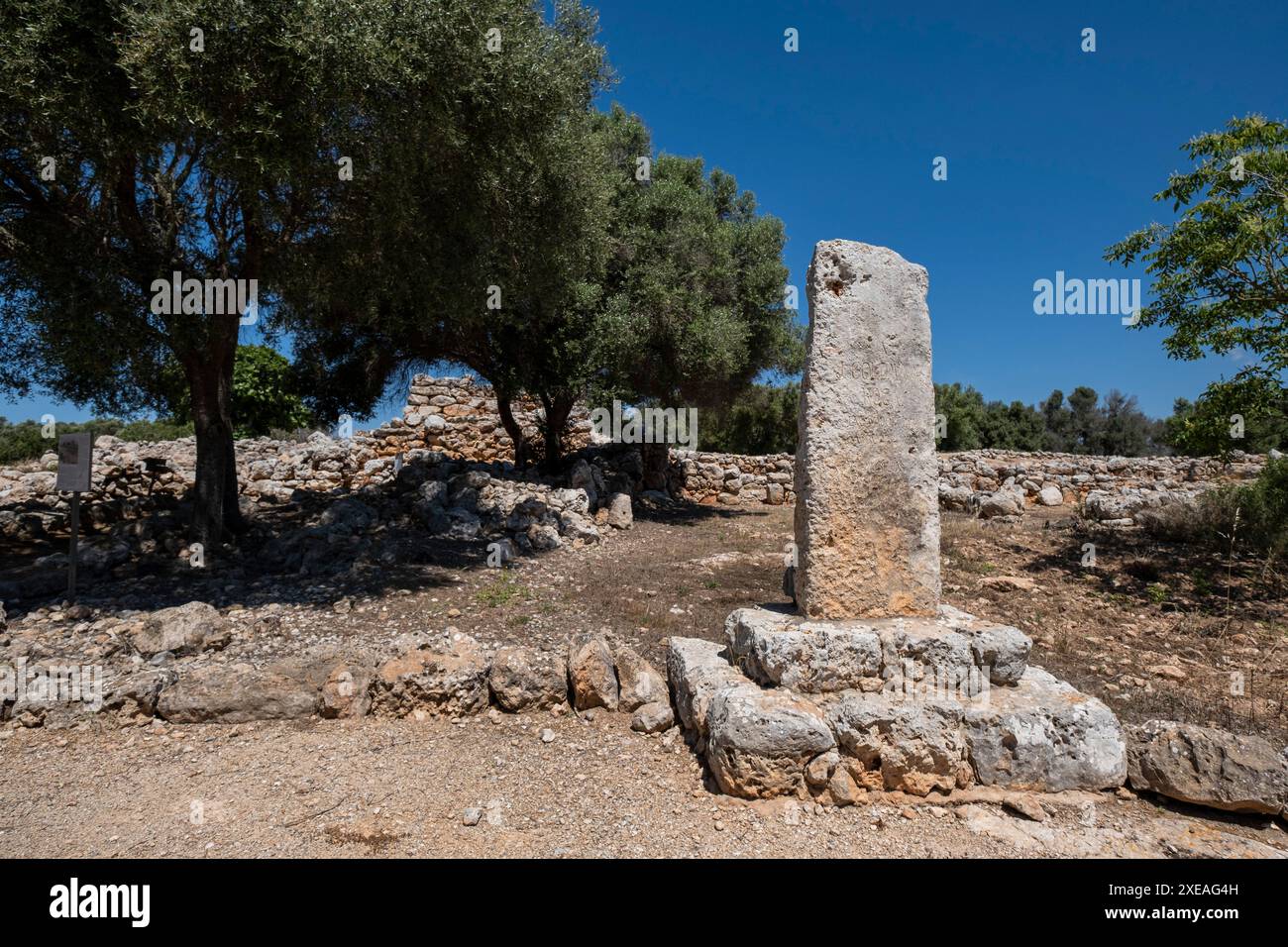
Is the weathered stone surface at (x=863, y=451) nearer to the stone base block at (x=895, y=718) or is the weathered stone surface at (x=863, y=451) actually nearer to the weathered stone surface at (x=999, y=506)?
the stone base block at (x=895, y=718)

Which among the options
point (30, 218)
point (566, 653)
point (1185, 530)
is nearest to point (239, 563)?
point (30, 218)

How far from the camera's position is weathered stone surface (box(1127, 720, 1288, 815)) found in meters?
3.55

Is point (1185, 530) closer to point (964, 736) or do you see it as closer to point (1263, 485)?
point (1263, 485)

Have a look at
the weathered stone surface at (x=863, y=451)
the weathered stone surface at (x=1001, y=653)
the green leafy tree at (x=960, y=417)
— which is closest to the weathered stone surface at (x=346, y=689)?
the weathered stone surface at (x=863, y=451)

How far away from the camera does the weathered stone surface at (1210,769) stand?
3551 millimetres

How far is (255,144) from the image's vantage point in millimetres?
6586

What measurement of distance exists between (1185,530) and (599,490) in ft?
32.0

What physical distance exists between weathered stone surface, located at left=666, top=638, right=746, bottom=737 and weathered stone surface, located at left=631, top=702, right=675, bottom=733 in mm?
87

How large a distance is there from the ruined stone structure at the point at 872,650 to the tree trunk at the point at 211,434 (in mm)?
6833

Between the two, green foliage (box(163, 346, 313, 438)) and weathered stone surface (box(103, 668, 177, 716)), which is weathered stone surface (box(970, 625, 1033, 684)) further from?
green foliage (box(163, 346, 313, 438))

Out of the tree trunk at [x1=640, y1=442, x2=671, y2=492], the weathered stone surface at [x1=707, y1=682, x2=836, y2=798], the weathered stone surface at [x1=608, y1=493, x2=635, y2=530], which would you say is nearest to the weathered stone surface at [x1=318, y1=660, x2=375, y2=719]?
the weathered stone surface at [x1=707, y1=682, x2=836, y2=798]

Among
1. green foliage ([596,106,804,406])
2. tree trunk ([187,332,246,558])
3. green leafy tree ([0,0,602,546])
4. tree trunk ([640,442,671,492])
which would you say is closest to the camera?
green leafy tree ([0,0,602,546])

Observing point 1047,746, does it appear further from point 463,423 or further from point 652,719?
point 463,423
